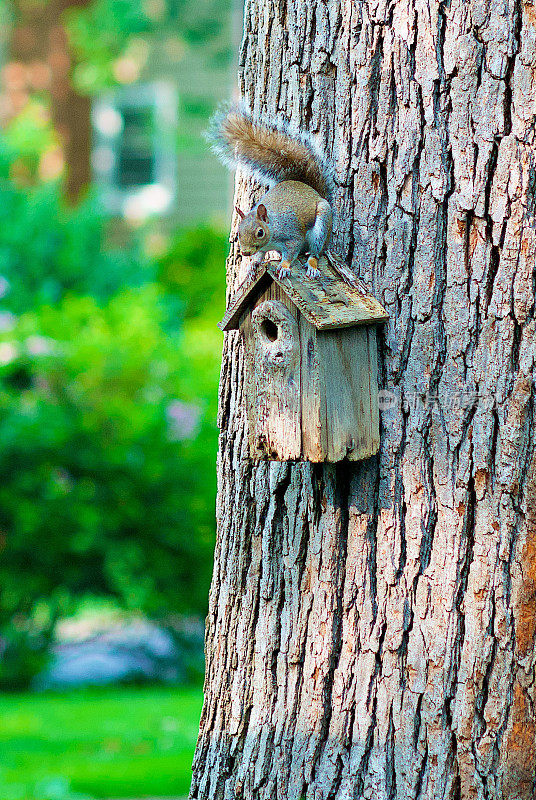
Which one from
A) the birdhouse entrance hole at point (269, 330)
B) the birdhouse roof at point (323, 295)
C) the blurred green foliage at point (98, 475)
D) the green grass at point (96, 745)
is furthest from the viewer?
the blurred green foliage at point (98, 475)

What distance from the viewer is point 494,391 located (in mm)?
2016

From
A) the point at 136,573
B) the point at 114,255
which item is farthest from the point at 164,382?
the point at 114,255

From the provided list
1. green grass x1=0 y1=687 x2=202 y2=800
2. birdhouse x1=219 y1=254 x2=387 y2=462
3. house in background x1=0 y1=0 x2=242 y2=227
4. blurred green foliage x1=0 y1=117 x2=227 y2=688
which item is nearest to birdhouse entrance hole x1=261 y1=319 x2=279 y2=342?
birdhouse x1=219 y1=254 x2=387 y2=462

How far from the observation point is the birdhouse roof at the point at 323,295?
1.95 m

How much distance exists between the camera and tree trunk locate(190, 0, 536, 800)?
2.00m

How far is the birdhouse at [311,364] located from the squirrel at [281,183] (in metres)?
0.06

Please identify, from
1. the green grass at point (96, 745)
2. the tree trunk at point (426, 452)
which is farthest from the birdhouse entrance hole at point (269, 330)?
the green grass at point (96, 745)

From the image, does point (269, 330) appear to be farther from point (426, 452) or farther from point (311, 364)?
point (426, 452)

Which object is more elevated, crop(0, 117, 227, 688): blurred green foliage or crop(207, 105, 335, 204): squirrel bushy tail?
crop(207, 105, 335, 204): squirrel bushy tail

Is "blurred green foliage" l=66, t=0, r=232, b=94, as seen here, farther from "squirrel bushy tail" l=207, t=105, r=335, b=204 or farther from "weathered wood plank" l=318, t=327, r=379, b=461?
"weathered wood plank" l=318, t=327, r=379, b=461

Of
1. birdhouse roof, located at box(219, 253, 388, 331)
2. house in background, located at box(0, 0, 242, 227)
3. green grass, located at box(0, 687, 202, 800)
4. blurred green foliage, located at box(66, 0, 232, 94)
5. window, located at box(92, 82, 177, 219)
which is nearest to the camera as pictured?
birdhouse roof, located at box(219, 253, 388, 331)

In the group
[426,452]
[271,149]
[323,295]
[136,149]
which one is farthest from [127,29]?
[426,452]

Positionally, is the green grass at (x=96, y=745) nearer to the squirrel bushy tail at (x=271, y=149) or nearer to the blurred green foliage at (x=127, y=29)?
the squirrel bushy tail at (x=271, y=149)

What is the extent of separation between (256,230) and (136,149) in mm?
14335
